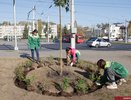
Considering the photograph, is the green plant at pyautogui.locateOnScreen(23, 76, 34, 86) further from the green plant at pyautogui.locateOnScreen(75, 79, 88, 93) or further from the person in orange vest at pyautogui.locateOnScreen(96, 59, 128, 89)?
the person in orange vest at pyautogui.locateOnScreen(96, 59, 128, 89)

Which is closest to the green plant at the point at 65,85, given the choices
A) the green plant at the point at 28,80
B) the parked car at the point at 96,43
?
the green plant at the point at 28,80

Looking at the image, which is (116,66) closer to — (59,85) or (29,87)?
(59,85)

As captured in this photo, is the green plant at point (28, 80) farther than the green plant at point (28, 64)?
No

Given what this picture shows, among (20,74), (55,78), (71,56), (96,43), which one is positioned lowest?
→ (96,43)

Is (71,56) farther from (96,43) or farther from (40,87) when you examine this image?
(96,43)

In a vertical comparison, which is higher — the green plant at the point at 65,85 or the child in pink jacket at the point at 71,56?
the child in pink jacket at the point at 71,56

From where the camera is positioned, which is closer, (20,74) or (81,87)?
(81,87)

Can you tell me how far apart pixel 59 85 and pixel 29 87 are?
40.3 inches

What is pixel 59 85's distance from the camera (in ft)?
36.5

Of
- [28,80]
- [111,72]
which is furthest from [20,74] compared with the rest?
[111,72]

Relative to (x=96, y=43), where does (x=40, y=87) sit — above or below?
above

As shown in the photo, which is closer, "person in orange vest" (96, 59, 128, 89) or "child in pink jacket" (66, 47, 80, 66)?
"person in orange vest" (96, 59, 128, 89)

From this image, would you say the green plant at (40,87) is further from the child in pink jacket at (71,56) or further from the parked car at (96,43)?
the parked car at (96,43)

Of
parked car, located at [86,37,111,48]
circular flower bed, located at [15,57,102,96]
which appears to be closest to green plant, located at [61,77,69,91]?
circular flower bed, located at [15,57,102,96]
